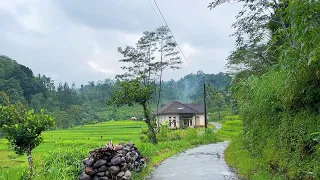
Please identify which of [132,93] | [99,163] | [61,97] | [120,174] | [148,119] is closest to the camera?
[99,163]

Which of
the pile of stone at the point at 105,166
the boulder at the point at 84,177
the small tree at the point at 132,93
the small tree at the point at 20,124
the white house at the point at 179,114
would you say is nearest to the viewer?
the small tree at the point at 20,124

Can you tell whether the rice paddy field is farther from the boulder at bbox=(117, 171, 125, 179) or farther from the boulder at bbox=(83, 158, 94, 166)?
the boulder at bbox=(117, 171, 125, 179)

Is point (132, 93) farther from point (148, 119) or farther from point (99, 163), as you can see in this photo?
point (99, 163)

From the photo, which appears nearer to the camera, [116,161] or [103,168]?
[103,168]

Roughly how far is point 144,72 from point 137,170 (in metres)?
24.0

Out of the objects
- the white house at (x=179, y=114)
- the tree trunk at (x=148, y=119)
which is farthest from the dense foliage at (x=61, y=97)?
the tree trunk at (x=148, y=119)

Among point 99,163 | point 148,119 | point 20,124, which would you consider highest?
point 20,124

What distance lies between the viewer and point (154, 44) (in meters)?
33.2

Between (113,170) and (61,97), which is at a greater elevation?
(61,97)

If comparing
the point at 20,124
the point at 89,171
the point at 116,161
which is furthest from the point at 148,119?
the point at 20,124

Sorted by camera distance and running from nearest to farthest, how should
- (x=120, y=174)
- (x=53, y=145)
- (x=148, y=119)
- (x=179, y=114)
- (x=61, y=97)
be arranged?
(x=120, y=174), (x=148, y=119), (x=53, y=145), (x=179, y=114), (x=61, y=97)

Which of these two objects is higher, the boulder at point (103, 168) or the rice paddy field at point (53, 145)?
the boulder at point (103, 168)

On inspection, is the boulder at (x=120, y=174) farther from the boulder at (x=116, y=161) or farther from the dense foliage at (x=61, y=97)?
the dense foliage at (x=61, y=97)

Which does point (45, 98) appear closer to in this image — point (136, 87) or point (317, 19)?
point (136, 87)
